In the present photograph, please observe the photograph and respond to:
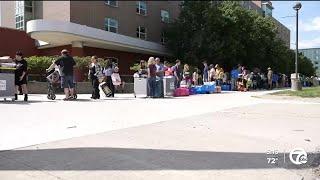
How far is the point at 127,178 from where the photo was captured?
5.57 meters

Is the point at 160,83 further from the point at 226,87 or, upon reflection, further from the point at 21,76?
the point at 226,87

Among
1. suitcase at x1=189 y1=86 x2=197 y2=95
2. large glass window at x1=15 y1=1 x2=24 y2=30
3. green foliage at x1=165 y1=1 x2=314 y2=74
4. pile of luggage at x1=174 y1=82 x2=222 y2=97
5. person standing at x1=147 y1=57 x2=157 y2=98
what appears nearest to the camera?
person standing at x1=147 y1=57 x2=157 y2=98

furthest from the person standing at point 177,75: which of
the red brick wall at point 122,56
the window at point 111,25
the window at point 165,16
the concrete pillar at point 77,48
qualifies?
the window at point 165,16

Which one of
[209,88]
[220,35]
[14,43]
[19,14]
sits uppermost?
[19,14]

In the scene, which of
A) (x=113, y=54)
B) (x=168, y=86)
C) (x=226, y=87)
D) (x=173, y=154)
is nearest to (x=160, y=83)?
(x=168, y=86)

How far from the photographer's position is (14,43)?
1421 inches

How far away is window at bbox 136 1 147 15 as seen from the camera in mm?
44375

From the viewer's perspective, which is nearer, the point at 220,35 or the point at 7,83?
the point at 7,83

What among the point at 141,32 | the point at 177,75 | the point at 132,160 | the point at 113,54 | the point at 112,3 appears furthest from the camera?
the point at 141,32

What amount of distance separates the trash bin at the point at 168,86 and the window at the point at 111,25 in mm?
20710

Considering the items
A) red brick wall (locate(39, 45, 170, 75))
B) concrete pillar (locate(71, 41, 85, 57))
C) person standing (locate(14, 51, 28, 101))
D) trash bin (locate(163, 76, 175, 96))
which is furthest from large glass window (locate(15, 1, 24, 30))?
person standing (locate(14, 51, 28, 101))

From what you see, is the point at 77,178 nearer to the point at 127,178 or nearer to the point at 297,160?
the point at 127,178

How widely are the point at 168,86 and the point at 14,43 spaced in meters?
19.8

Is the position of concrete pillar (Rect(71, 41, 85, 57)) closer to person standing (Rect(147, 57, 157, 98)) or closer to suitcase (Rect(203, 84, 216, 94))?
suitcase (Rect(203, 84, 216, 94))
